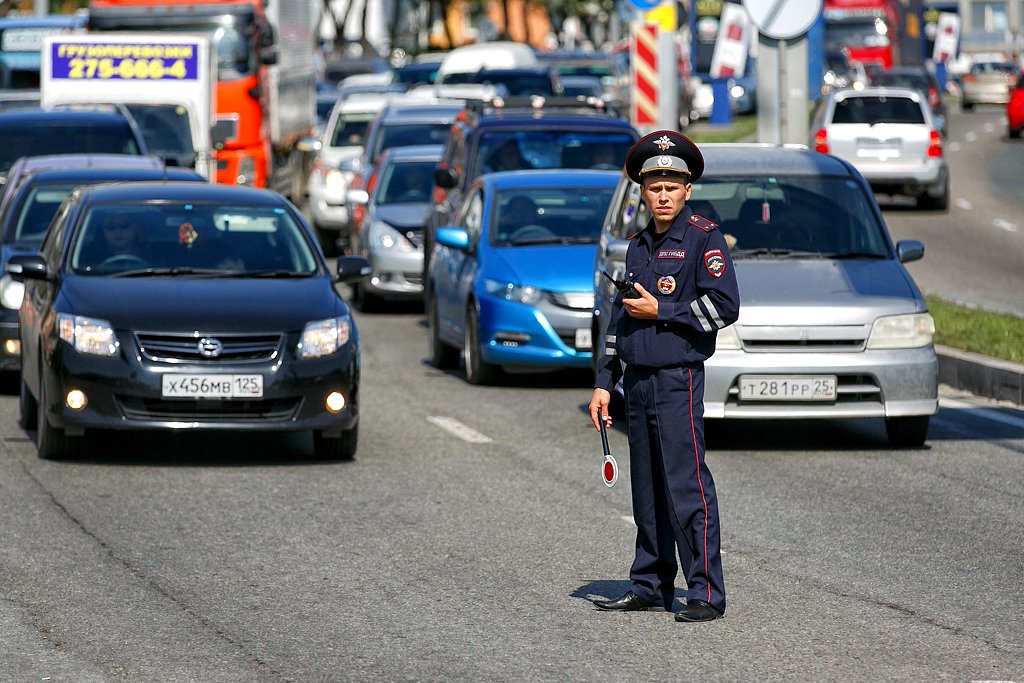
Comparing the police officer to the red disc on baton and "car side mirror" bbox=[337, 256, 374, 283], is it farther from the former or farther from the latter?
"car side mirror" bbox=[337, 256, 374, 283]

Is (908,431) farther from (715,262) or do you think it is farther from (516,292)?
(715,262)

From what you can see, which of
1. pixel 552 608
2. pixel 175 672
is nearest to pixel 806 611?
pixel 552 608

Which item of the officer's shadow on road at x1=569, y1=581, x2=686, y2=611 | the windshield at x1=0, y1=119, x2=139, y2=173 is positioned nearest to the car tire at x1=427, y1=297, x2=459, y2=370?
the windshield at x1=0, y1=119, x2=139, y2=173

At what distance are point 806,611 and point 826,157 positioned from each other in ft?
18.4

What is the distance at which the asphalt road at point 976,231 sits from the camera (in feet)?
63.2

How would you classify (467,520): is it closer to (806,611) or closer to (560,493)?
(560,493)

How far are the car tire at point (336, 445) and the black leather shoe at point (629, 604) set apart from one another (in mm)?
3637

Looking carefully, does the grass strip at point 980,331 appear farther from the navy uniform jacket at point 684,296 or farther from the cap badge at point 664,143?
the cap badge at point 664,143

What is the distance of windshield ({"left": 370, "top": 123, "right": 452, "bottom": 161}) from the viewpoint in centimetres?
2306

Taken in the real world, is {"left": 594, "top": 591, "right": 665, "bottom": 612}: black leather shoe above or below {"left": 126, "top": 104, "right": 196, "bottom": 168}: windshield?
above

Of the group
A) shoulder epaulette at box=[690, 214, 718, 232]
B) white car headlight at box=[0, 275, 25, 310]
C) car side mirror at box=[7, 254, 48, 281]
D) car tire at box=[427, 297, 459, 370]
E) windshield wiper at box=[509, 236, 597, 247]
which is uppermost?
shoulder epaulette at box=[690, 214, 718, 232]

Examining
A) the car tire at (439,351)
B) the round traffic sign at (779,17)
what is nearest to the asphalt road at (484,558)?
the car tire at (439,351)

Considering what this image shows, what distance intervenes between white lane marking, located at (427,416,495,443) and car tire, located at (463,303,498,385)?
1507mm

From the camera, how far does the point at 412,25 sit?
11556 cm
